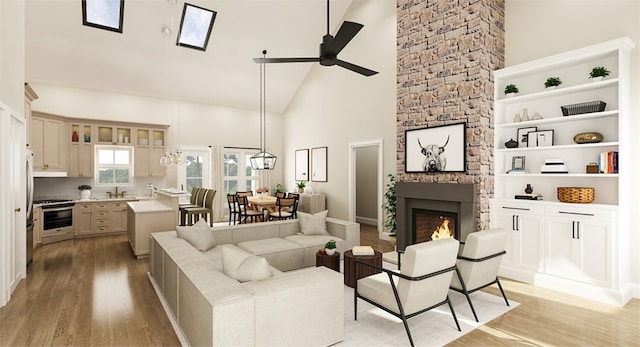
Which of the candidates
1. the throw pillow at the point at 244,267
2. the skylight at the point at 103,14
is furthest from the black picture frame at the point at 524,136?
the skylight at the point at 103,14

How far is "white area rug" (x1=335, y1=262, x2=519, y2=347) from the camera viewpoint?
2.72 meters

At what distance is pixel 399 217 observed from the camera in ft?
18.0

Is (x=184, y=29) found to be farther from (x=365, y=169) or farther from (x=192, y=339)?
(x=192, y=339)

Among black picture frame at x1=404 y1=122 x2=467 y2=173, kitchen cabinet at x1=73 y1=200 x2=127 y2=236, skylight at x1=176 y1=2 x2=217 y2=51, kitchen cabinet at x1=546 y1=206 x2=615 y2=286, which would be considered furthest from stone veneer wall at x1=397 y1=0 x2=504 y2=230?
kitchen cabinet at x1=73 y1=200 x2=127 y2=236

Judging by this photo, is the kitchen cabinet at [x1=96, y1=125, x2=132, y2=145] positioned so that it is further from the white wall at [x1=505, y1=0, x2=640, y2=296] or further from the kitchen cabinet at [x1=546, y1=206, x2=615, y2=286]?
the kitchen cabinet at [x1=546, y1=206, x2=615, y2=286]

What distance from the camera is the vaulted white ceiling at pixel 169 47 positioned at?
6.35m

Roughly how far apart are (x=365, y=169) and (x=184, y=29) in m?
5.88

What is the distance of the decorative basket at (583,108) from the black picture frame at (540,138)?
31cm

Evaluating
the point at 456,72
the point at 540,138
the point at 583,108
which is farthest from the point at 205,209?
the point at 583,108

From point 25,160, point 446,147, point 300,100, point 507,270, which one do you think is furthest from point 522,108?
point 25,160

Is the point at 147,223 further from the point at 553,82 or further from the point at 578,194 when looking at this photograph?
the point at 553,82

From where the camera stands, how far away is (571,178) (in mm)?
4191


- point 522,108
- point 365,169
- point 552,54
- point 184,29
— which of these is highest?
point 184,29

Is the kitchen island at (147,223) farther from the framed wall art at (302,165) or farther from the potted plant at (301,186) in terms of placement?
the framed wall art at (302,165)
